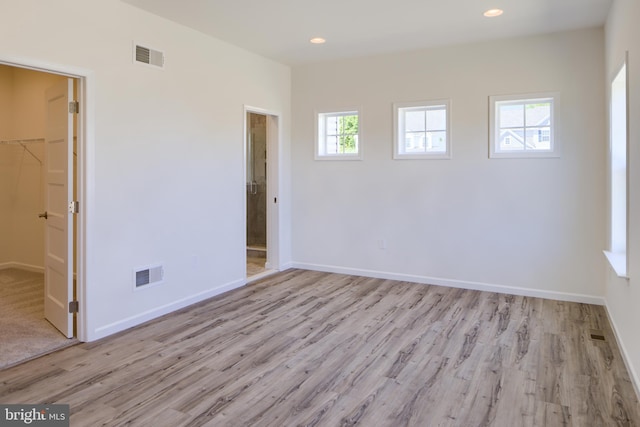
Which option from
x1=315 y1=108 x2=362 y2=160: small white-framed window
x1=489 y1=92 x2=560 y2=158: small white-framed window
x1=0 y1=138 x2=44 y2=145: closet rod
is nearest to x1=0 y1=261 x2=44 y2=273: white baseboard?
x1=0 y1=138 x2=44 y2=145: closet rod

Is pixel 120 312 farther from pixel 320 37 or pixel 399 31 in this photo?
pixel 399 31

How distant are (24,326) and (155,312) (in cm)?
105

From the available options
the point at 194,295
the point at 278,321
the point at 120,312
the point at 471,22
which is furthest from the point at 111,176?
the point at 471,22

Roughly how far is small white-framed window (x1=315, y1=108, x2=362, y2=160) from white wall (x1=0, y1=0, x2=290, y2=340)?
106 cm

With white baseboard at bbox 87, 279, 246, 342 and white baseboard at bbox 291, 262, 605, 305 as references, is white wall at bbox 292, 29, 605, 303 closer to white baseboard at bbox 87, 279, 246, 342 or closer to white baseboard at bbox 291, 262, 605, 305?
white baseboard at bbox 291, 262, 605, 305

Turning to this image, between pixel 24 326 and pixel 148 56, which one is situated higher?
pixel 148 56

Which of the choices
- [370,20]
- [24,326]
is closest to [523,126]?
[370,20]

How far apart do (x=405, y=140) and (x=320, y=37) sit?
1.62 m

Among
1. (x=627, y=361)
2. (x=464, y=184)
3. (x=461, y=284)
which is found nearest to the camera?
(x=627, y=361)

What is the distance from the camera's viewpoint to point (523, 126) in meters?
4.77

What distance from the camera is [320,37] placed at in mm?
4711

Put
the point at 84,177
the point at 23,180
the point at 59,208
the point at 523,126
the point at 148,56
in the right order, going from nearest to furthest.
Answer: the point at 84,177
the point at 59,208
the point at 148,56
the point at 523,126
the point at 23,180

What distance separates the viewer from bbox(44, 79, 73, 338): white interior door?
3.47 m

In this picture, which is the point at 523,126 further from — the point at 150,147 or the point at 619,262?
the point at 150,147
